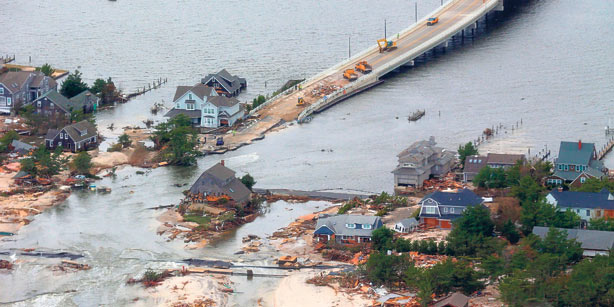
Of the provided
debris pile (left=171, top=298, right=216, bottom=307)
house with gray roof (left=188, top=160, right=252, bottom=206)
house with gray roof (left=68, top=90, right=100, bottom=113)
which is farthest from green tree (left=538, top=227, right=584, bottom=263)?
house with gray roof (left=68, top=90, right=100, bottom=113)

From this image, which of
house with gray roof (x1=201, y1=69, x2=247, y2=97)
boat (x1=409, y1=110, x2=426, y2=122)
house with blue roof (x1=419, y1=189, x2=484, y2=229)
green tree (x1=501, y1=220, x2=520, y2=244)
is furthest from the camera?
house with gray roof (x1=201, y1=69, x2=247, y2=97)

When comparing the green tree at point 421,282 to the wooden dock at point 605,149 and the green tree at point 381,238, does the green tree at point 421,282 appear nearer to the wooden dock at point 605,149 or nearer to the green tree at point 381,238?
the green tree at point 381,238

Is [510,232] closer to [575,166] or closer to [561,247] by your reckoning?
[561,247]

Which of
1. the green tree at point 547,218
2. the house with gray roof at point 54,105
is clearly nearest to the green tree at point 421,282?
the green tree at point 547,218

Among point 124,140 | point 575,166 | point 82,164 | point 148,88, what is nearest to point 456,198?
point 575,166

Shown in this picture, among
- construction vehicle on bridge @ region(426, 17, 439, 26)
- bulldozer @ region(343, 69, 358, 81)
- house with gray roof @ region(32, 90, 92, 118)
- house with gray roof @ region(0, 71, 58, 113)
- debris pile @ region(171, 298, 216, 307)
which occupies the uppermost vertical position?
construction vehicle on bridge @ region(426, 17, 439, 26)

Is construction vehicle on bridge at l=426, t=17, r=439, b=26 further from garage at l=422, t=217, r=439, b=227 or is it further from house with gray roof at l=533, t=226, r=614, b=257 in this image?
house with gray roof at l=533, t=226, r=614, b=257
